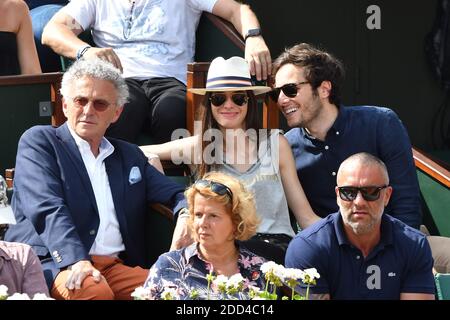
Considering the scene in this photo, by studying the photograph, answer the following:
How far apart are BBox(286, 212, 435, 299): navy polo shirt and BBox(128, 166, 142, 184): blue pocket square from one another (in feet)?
2.66

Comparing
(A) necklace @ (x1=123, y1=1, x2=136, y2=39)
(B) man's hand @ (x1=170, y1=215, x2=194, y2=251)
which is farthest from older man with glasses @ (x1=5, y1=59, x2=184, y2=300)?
(A) necklace @ (x1=123, y1=1, x2=136, y2=39)

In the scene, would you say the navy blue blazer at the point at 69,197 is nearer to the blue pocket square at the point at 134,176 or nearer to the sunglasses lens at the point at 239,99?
the blue pocket square at the point at 134,176

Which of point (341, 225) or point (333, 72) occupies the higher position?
point (333, 72)

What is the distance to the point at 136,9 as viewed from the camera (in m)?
6.57

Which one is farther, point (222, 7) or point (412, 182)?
A: point (222, 7)

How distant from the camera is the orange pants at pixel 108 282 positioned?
4.91 metres

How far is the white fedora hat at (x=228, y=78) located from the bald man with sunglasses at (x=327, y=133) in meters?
0.19

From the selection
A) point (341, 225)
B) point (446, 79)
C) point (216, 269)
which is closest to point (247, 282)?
point (216, 269)

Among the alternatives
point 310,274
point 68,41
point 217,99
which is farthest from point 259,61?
point 310,274

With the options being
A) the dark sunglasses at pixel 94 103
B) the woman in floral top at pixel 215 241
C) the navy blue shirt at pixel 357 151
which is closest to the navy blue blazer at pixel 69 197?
the dark sunglasses at pixel 94 103

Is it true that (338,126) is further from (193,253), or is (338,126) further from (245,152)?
(193,253)

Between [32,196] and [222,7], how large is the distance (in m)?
1.85

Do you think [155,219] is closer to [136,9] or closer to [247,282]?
[247,282]

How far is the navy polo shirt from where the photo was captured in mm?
5031
